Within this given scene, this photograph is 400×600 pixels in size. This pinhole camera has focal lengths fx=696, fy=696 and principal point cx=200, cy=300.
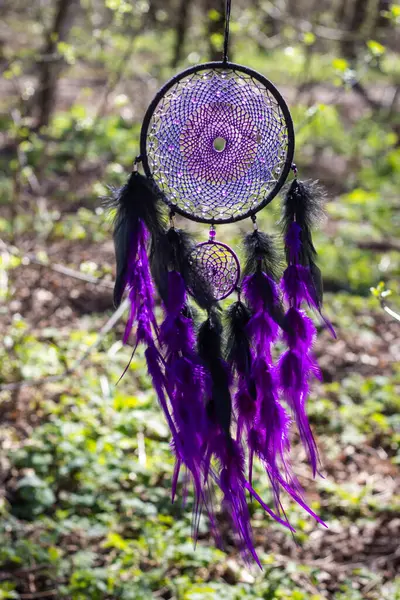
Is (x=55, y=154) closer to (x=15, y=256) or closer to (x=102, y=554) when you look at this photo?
(x=15, y=256)

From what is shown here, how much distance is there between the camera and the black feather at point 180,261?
5.02ft

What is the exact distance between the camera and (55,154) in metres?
7.76

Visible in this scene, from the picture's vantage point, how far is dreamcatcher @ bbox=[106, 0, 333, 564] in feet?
5.04

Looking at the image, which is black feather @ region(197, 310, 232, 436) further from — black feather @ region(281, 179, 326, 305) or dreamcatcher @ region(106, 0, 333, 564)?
black feather @ region(281, 179, 326, 305)

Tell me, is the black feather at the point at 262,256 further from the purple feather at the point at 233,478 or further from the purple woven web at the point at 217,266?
the purple feather at the point at 233,478

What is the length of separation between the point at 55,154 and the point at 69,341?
400 centimetres

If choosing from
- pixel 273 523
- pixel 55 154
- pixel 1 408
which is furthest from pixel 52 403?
pixel 55 154

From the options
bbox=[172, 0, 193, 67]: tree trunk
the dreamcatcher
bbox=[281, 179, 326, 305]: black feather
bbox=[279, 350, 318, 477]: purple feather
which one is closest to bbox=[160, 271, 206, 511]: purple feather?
the dreamcatcher

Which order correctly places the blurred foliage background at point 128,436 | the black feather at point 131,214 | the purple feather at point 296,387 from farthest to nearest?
the blurred foliage background at point 128,436, the purple feather at point 296,387, the black feather at point 131,214

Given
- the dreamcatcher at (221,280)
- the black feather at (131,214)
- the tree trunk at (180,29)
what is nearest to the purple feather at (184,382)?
the dreamcatcher at (221,280)

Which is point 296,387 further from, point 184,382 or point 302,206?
point 302,206

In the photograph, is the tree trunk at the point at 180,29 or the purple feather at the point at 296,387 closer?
the purple feather at the point at 296,387

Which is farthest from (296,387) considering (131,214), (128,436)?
(128,436)

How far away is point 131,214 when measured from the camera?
1521 mm
